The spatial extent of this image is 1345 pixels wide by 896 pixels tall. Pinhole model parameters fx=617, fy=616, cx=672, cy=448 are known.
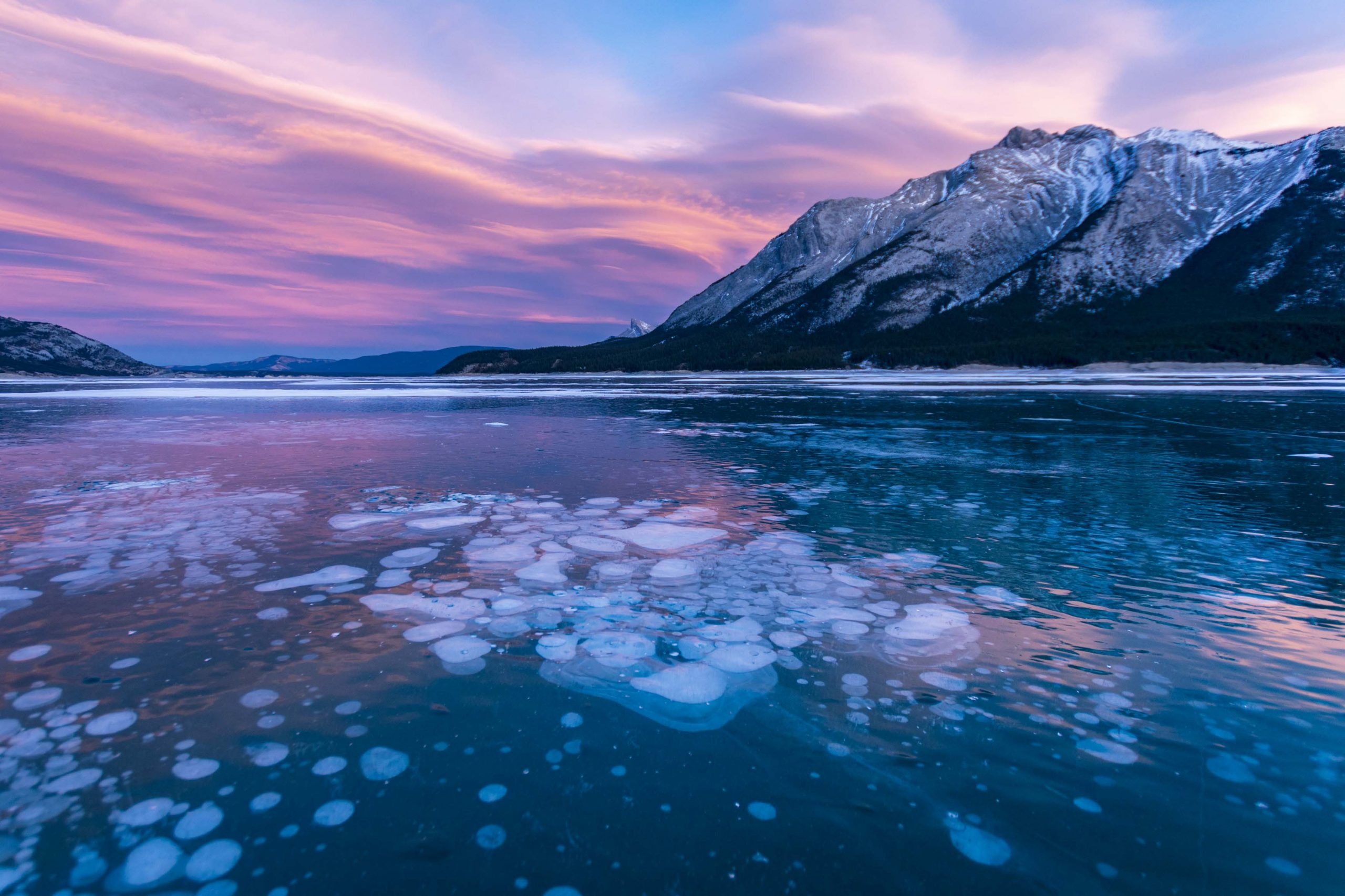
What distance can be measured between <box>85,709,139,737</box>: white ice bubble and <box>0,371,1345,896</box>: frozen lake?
8cm

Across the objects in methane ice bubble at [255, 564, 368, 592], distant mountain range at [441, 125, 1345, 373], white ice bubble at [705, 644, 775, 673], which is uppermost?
distant mountain range at [441, 125, 1345, 373]

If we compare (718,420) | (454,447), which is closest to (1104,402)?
(718,420)

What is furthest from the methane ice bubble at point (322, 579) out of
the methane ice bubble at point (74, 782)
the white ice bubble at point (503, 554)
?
the methane ice bubble at point (74, 782)

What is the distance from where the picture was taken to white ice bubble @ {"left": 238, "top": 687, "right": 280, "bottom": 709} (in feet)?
15.0

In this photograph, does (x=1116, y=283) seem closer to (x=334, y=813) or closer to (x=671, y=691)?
(x=671, y=691)

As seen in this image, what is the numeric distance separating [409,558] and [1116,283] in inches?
7484

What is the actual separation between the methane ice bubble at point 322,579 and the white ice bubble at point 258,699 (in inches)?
95.5

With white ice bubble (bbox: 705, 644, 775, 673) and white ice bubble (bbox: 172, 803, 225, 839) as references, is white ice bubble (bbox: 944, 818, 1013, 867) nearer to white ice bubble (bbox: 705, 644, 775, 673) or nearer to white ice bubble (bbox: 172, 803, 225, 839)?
white ice bubble (bbox: 705, 644, 775, 673)

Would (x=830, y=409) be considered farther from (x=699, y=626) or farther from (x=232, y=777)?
(x=232, y=777)

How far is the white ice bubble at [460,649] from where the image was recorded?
5410 millimetres

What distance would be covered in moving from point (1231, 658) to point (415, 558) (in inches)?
339

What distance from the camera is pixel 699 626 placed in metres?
6.09

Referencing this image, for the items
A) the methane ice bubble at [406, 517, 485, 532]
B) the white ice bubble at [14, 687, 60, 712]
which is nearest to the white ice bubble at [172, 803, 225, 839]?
the white ice bubble at [14, 687, 60, 712]

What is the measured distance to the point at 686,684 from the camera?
16.5 feet
